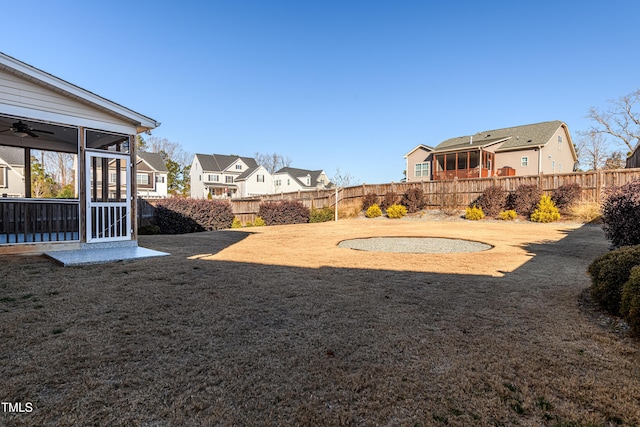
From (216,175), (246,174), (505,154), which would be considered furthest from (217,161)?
(505,154)

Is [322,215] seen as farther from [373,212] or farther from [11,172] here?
[11,172]

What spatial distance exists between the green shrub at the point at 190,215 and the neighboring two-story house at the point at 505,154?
1808 cm

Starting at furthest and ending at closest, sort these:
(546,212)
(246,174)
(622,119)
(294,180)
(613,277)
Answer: (294,180) → (246,174) → (622,119) → (546,212) → (613,277)

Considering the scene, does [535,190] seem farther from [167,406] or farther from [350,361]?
[167,406]

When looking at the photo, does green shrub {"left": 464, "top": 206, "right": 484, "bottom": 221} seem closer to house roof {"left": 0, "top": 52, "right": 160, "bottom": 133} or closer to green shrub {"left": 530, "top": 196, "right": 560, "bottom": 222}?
green shrub {"left": 530, "top": 196, "right": 560, "bottom": 222}

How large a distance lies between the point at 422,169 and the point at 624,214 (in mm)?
24414

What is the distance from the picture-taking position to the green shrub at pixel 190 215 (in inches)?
589

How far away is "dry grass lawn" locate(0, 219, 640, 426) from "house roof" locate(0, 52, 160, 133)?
12.0ft

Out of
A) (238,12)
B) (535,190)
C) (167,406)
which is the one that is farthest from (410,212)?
(167,406)

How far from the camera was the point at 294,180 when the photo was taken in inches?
1898

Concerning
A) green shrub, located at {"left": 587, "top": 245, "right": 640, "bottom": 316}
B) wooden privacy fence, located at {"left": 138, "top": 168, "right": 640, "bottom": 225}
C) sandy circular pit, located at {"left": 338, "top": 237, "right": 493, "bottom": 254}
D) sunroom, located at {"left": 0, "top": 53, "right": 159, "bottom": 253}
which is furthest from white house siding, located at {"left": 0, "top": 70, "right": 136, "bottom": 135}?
green shrub, located at {"left": 587, "top": 245, "right": 640, "bottom": 316}

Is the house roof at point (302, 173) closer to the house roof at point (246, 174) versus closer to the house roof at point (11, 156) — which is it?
the house roof at point (246, 174)

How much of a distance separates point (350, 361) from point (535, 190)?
57.5 feet

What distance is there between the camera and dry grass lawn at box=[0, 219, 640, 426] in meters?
1.83
